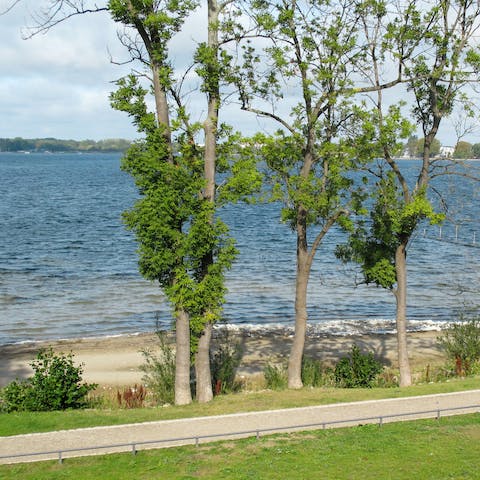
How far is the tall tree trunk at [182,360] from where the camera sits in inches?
777

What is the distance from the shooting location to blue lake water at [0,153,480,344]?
35031mm

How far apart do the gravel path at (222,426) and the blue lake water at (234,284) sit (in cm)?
622

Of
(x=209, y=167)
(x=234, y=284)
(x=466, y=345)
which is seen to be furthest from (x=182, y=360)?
(x=234, y=284)

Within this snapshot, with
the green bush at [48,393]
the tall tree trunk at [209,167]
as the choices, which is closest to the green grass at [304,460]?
the green bush at [48,393]

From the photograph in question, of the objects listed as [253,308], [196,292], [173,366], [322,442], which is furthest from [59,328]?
[322,442]

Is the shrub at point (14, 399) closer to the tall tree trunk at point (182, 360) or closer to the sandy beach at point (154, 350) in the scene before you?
the tall tree trunk at point (182, 360)

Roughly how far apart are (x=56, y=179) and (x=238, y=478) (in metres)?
128

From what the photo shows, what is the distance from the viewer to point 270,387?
22.8 metres

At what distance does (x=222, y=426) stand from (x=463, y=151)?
1304 cm

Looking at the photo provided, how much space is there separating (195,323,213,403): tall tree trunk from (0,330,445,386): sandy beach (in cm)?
563

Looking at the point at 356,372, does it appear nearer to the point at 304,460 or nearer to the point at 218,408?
the point at 218,408

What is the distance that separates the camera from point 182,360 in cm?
1978

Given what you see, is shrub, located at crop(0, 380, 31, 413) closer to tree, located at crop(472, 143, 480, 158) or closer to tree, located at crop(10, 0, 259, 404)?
tree, located at crop(10, 0, 259, 404)

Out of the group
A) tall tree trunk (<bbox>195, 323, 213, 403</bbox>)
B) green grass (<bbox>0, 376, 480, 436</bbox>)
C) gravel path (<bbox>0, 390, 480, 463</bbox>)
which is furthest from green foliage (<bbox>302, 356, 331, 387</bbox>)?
gravel path (<bbox>0, 390, 480, 463</bbox>)
